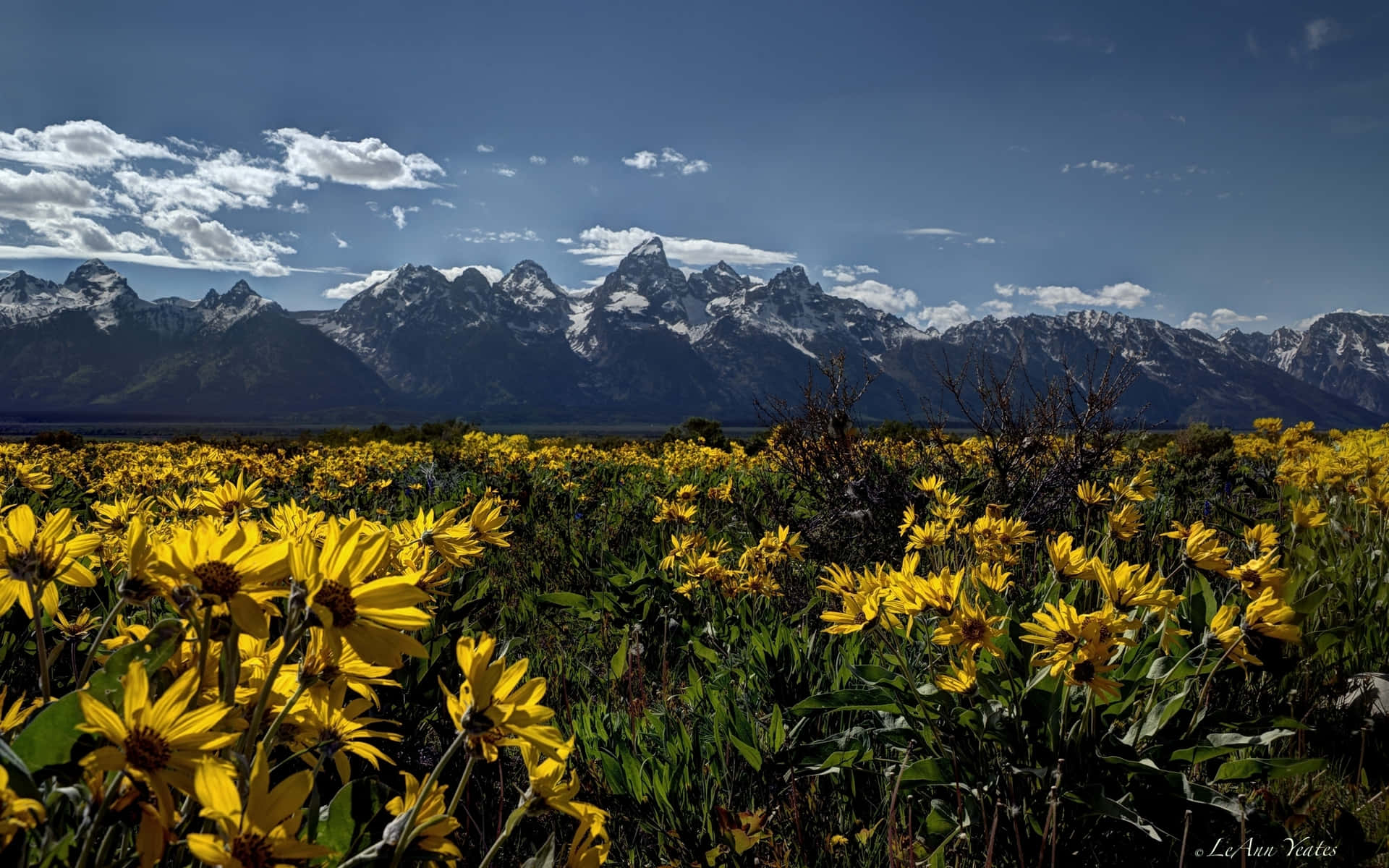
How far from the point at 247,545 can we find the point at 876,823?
1763mm

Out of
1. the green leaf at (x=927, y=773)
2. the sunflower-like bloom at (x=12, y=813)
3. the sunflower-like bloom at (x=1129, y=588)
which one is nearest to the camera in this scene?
the sunflower-like bloom at (x=12, y=813)

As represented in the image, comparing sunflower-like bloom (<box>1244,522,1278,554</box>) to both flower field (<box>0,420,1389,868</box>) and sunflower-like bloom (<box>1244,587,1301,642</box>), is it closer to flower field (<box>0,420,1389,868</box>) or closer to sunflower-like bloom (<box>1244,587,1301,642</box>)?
flower field (<box>0,420,1389,868</box>)

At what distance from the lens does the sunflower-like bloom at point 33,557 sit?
105 cm

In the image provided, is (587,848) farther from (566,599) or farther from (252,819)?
(566,599)

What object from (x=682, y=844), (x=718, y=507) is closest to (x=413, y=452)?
(x=718, y=507)

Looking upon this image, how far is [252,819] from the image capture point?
783mm

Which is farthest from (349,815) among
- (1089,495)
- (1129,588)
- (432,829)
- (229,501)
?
(1089,495)

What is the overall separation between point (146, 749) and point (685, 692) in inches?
86.2

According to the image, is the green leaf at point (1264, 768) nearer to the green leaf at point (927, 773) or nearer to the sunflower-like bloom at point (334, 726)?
the green leaf at point (927, 773)

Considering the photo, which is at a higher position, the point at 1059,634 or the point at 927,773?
the point at 1059,634

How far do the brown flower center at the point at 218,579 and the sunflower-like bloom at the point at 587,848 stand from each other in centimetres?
54

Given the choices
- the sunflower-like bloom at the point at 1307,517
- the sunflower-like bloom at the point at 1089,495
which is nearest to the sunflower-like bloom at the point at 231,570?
the sunflower-like bloom at the point at 1089,495

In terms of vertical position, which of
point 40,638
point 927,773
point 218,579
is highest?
point 218,579

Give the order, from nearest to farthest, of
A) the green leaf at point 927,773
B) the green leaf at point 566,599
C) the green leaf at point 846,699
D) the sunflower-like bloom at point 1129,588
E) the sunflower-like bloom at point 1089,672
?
the sunflower-like bloom at point 1089,672 < the sunflower-like bloom at point 1129,588 < the green leaf at point 927,773 < the green leaf at point 846,699 < the green leaf at point 566,599
